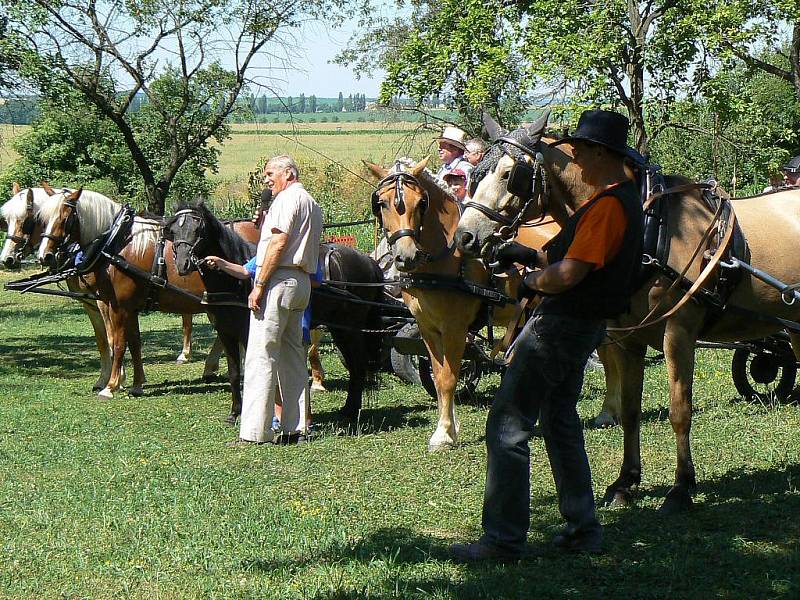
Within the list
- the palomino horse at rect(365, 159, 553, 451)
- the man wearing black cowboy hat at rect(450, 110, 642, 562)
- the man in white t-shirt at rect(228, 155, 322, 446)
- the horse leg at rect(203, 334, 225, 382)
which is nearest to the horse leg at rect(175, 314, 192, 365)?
the horse leg at rect(203, 334, 225, 382)

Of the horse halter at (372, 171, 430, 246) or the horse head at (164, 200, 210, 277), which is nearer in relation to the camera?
the horse halter at (372, 171, 430, 246)

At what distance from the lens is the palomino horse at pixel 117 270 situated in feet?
38.7

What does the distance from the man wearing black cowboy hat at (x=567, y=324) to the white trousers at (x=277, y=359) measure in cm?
356

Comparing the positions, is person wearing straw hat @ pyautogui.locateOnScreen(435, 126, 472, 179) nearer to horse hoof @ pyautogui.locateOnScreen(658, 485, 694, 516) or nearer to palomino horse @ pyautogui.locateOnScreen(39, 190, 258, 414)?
palomino horse @ pyautogui.locateOnScreen(39, 190, 258, 414)

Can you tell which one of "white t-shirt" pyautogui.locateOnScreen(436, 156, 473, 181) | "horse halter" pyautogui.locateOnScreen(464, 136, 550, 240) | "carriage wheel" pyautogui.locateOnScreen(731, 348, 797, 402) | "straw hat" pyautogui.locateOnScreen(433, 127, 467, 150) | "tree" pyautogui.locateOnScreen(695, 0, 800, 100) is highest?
"tree" pyautogui.locateOnScreen(695, 0, 800, 100)

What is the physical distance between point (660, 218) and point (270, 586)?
119 inches

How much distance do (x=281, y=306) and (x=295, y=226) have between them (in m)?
0.65

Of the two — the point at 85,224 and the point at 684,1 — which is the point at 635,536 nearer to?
the point at 85,224

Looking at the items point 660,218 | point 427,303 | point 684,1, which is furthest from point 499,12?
point 660,218

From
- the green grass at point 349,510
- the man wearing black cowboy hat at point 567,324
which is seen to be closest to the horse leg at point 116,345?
the green grass at point 349,510

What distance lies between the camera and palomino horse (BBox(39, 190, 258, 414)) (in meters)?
11.8

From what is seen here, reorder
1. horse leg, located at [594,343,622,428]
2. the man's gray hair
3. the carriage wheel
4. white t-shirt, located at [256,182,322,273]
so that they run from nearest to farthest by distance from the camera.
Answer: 1. white t-shirt, located at [256,182,322,273]
2. the man's gray hair
3. horse leg, located at [594,343,622,428]
4. the carriage wheel

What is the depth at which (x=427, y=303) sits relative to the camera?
27.6 feet

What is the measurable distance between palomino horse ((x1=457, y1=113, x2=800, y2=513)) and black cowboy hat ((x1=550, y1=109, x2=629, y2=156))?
13.0 inches
